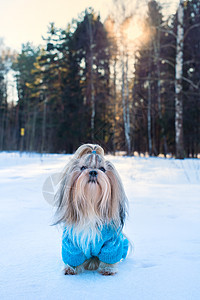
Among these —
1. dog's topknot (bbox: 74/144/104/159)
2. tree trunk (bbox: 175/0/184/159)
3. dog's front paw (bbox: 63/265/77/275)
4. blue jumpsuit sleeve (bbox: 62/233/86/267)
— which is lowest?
dog's front paw (bbox: 63/265/77/275)

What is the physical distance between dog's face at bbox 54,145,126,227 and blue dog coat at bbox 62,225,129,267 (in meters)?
0.11

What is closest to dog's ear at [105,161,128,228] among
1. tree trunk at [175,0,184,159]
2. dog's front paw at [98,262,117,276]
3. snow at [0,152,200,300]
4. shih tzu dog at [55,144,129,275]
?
shih tzu dog at [55,144,129,275]

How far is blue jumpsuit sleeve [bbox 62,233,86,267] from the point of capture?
1.96 meters

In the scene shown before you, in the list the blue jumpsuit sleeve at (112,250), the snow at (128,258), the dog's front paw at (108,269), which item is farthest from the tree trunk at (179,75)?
the dog's front paw at (108,269)

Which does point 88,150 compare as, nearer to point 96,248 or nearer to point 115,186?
point 115,186

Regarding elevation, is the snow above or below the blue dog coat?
below

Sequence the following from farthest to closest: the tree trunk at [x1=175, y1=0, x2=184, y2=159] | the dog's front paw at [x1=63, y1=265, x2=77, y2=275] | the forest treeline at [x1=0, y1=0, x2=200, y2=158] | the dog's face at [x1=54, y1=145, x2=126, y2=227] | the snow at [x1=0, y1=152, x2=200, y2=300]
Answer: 1. the forest treeline at [x1=0, y1=0, x2=200, y2=158]
2. the tree trunk at [x1=175, y1=0, x2=184, y2=159]
3. the dog's front paw at [x1=63, y1=265, x2=77, y2=275]
4. the dog's face at [x1=54, y1=145, x2=126, y2=227]
5. the snow at [x1=0, y1=152, x2=200, y2=300]

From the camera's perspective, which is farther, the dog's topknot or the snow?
the dog's topknot

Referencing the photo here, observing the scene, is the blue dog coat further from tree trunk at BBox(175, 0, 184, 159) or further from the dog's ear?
tree trunk at BBox(175, 0, 184, 159)

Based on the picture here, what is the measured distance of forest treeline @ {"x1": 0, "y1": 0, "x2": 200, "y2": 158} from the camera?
14.3 metres

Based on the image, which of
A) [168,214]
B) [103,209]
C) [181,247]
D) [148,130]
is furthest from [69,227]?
[148,130]

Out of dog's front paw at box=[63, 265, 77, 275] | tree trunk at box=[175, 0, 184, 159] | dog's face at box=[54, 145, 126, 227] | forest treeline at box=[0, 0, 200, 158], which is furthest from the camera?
forest treeline at box=[0, 0, 200, 158]

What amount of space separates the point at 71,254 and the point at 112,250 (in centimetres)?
29

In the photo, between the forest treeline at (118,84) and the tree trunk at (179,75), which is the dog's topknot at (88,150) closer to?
the tree trunk at (179,75)
